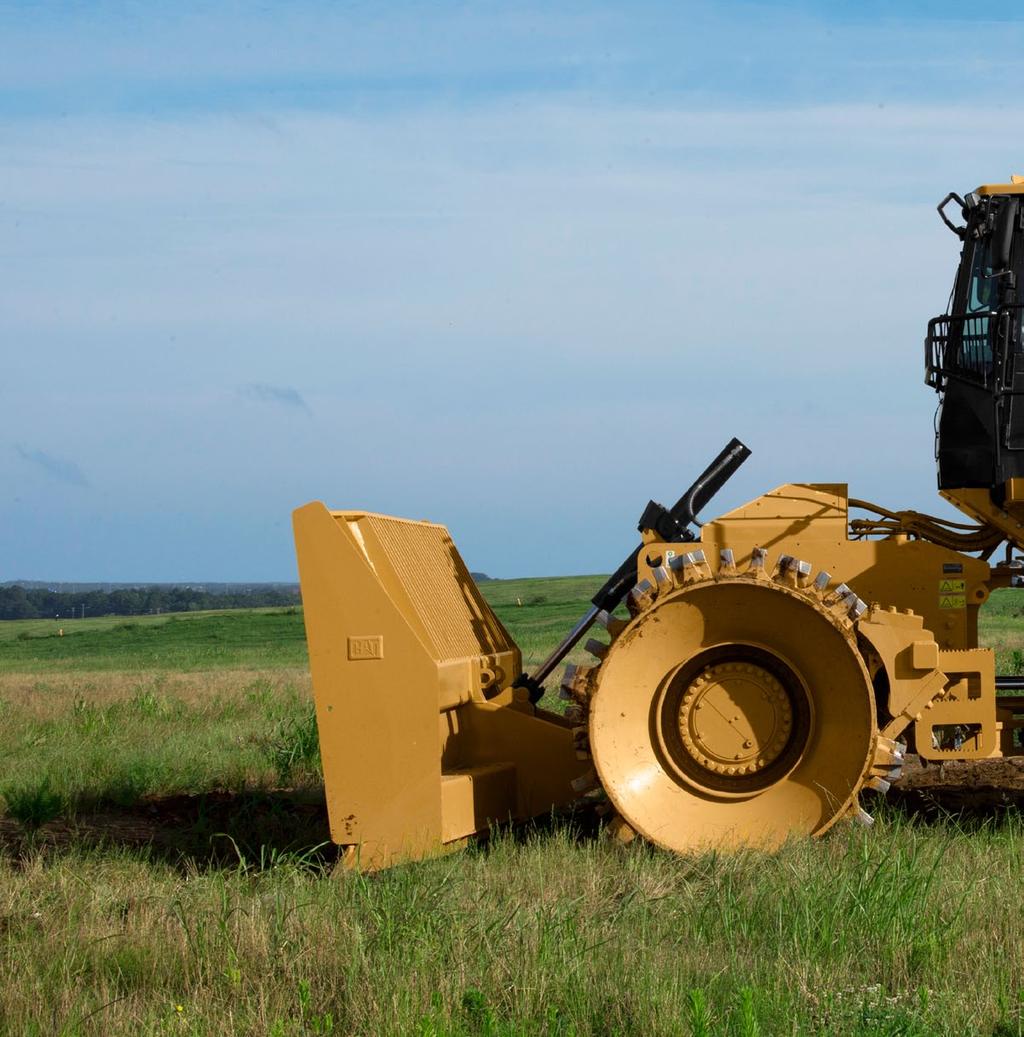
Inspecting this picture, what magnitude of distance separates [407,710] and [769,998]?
2.54 meters

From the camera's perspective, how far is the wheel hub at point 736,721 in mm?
6680

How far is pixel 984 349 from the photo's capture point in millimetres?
7102

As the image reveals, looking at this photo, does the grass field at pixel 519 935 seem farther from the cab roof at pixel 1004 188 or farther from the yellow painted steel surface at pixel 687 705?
the cab roof at pixel 1004 188

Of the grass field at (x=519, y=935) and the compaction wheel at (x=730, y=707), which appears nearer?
the grass field at (x=519, y=935)

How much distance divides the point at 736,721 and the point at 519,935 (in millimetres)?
1913

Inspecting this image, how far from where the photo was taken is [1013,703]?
7242 millimetres

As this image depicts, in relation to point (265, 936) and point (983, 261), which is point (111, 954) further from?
point (983, 261)

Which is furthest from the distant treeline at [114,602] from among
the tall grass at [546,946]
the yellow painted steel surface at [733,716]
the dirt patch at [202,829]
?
the tall grass at [546,946]

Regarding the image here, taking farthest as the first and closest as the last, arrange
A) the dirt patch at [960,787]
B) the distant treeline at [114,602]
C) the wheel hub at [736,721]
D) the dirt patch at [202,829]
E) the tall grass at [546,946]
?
the distant treeline at [114,602]
the dirt patch at [960,787]
the dirt patch at [202,829]
the wheel hub at [736,721]
the tall grass at [546,946]

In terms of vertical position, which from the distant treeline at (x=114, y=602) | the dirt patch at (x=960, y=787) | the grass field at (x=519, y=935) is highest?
the grass field at (x=519, y=935)

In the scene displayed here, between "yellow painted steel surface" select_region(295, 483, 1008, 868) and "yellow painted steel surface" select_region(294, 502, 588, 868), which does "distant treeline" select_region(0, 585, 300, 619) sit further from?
"yellow painted steel surface" select_region(295, 483, 1008, 868)

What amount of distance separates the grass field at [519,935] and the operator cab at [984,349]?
1.82 meters

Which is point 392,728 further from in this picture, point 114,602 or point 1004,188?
point 114,602

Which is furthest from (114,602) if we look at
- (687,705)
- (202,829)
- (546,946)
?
(546,946)
